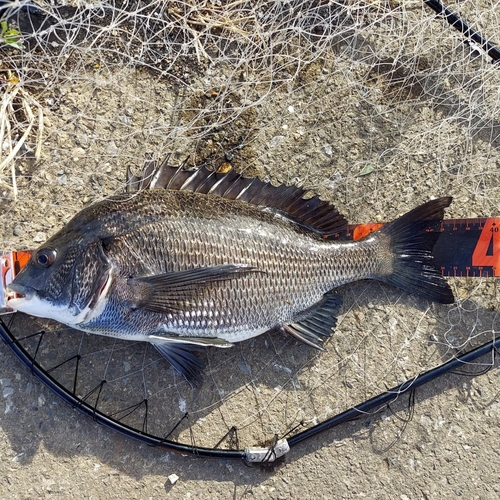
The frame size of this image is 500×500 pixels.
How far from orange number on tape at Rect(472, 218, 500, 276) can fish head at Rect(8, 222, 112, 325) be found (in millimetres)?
1961

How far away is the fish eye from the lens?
6.84ft

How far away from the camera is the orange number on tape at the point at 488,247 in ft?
8.09

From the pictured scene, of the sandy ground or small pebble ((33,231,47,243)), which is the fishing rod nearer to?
the sandy ground

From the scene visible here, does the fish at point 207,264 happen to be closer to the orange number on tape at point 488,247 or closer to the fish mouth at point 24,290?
the fish mouth at point 24,290

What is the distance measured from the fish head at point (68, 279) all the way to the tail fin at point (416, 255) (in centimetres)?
144

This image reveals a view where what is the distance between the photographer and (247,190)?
232 cm

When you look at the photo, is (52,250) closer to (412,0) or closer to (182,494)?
(182,494)

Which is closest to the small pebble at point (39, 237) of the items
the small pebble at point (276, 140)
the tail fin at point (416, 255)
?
the small pebble at point (276, 140)

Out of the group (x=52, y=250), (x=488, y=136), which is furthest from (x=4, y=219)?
(x=488, y=136)

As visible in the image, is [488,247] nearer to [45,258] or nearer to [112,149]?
[112,149]

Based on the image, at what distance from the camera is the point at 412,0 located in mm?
2543

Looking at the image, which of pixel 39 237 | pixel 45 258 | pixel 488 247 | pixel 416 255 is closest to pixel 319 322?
pixel 416 255

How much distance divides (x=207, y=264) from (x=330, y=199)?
2.81ft

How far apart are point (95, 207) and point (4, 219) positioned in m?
0.66
